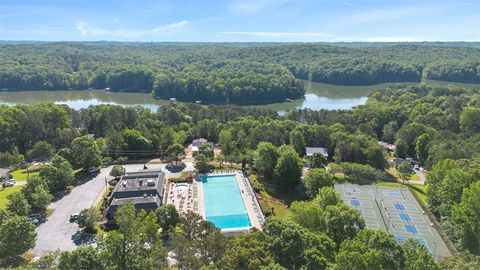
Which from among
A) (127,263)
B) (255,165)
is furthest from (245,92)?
(127,263)

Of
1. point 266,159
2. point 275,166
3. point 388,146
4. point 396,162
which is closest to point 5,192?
point 266,159

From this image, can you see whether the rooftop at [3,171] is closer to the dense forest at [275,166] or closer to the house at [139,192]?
the dense forest at [275,166]

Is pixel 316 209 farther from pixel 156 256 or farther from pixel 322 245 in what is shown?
pixel 156 256

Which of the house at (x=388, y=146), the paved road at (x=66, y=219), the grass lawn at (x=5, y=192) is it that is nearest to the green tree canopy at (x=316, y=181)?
the paved road at (x=66, y=219)

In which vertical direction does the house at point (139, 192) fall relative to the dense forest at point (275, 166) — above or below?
below

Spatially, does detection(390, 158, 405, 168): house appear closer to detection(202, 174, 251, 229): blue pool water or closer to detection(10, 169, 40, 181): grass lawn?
detection(202, 174, 251, 229): blue pool water

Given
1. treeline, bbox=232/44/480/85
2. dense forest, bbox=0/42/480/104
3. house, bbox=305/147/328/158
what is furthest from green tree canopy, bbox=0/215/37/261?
treeline, bbox=232/44/480/85
